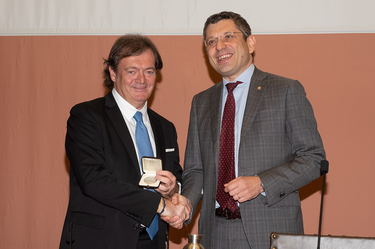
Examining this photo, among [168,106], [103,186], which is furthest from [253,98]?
[168,106]

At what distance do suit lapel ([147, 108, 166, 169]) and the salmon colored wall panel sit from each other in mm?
1019

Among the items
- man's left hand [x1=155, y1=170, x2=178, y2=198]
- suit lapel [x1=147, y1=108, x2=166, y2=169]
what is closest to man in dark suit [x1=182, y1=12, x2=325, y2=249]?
man's left hand [x1=155, y1=170, x2=178, y2=198]

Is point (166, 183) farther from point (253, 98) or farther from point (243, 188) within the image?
point (253, 98)

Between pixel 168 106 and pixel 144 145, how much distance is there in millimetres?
1357

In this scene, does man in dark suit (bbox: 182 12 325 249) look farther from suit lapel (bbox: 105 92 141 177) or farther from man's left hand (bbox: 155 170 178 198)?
suit lapel (bbox: 105 92 141 177)

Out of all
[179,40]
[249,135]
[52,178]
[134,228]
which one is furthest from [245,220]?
[52,178]

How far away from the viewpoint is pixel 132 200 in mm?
1845

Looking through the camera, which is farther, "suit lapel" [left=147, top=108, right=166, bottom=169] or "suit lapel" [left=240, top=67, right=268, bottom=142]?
"suit lapel" [left=147, top=108, right=166, bottom=169]

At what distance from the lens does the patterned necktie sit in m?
A: 1.94

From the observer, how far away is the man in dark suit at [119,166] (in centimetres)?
185

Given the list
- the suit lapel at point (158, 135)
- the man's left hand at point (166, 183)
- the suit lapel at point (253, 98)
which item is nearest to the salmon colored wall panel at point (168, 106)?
the suit lapel at point (158, 135)

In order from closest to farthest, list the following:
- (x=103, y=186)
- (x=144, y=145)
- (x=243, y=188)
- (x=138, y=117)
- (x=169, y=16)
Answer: (x=243, y=188)
(x=103, y=186)
(x=144, y=145)
(x=138, y=117)
(x=169, y=16)

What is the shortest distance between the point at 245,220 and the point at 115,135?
0.87 meters

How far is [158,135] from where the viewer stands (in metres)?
2.29
